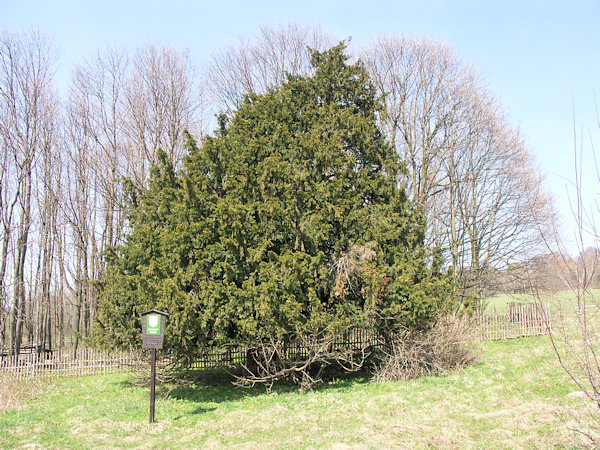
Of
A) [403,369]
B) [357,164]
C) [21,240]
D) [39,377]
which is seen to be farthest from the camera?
[21,240]

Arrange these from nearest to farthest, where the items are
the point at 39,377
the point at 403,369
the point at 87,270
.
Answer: the point at 403,369, the point at 39,377, the point at 87,270

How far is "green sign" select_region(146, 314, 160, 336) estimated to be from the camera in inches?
324

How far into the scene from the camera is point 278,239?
988 centimetres

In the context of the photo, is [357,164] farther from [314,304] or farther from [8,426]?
[8,426]

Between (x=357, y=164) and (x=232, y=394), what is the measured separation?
6.66 meters

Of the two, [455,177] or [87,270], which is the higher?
[455,177]

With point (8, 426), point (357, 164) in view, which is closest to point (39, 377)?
point (8, 426)

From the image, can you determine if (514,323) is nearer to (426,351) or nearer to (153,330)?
(426,351)

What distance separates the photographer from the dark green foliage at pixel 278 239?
9016mm

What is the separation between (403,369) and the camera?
424 inches

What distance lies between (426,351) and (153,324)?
6.63 m

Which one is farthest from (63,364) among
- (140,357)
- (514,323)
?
(514,323)

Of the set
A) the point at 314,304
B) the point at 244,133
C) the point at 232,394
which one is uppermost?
the point at 244,133

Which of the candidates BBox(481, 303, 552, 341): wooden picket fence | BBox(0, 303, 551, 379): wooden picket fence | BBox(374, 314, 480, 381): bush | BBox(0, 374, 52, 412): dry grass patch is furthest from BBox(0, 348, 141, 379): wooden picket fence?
BBox(481, 303, 552, 341): wooden picket fence
